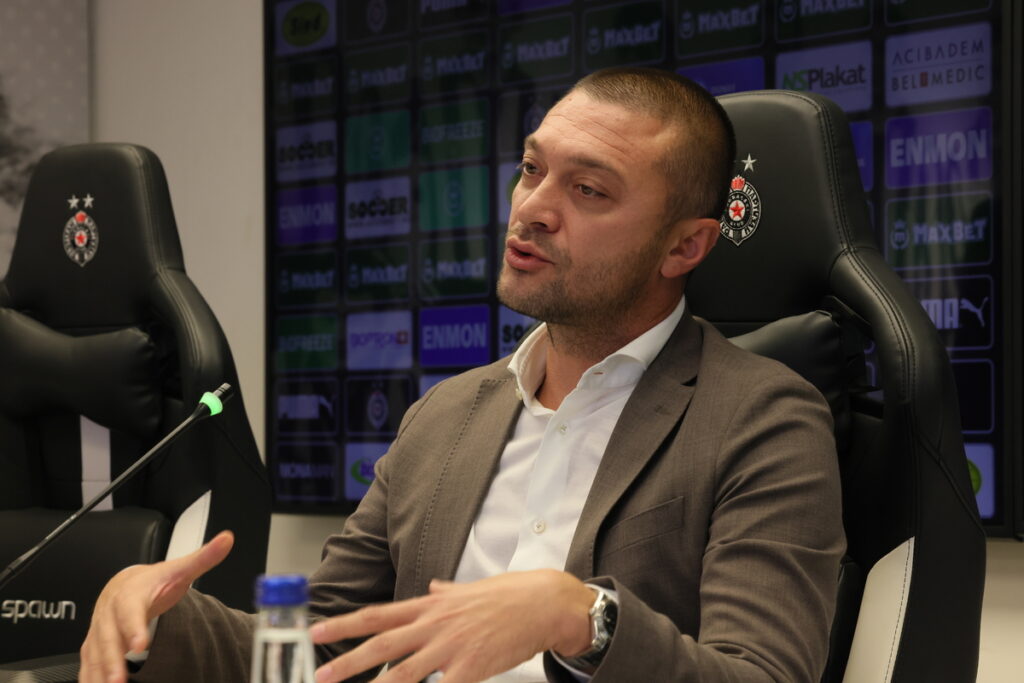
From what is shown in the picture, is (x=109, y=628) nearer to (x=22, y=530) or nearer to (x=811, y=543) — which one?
(x=811, y=543)

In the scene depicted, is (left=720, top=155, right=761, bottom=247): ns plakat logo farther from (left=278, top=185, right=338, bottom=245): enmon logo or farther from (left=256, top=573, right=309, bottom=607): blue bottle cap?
(left=278, top=185, right=338, bottom=245): enmon logo

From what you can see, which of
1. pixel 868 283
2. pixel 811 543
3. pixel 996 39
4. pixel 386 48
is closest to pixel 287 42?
pixel 386 48

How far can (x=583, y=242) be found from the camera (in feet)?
4.66

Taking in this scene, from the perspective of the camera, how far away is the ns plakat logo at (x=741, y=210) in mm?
1515

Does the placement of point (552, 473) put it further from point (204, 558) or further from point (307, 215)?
point (307, 215)

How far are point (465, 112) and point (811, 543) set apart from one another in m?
1.87

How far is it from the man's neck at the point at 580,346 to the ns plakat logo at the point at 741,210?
4.9 inches

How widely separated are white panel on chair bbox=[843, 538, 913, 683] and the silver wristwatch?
0.52m

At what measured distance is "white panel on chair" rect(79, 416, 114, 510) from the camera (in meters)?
2.20

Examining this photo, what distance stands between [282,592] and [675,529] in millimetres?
663

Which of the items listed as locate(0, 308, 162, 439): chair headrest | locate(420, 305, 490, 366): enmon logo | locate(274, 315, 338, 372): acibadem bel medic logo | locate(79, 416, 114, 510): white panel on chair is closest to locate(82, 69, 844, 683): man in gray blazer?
locate(0, 308, 162, 439): chair headrest

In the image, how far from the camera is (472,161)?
2.81 m

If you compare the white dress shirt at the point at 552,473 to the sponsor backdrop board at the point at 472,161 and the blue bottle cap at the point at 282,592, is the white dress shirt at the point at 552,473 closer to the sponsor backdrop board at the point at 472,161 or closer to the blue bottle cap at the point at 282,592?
the blue bottle cap at the point at 282,592

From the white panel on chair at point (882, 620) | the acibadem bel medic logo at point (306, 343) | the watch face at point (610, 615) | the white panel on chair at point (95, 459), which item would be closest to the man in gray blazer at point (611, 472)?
the watch face at point (610, 615)
